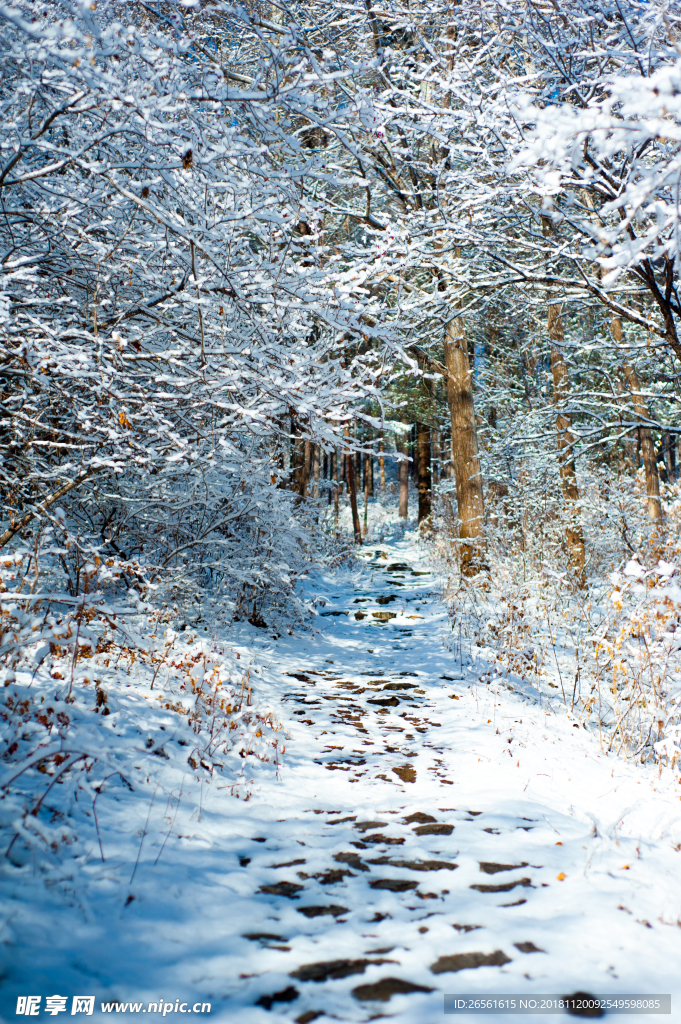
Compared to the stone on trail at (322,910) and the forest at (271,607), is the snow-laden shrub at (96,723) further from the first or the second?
the stone on trail at (322,910)

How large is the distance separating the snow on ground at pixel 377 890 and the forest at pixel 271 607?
16mm

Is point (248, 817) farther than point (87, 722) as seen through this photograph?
No

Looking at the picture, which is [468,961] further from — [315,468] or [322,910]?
[315,468]

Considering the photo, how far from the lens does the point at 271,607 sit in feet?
27.2

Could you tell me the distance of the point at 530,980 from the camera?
1.90 meters

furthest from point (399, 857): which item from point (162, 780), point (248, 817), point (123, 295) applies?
point (123, 295)

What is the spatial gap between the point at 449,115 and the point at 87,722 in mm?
5825

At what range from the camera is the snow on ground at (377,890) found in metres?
1.90

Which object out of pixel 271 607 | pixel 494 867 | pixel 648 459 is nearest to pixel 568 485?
pixel 648 459

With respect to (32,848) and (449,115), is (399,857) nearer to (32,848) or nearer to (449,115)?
(32,848)

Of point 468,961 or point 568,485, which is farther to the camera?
point 568,485

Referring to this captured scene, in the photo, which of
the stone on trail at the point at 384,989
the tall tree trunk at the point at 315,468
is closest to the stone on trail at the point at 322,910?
the stone on trail at the point at 384,989

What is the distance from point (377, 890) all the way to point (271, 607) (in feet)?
19.3

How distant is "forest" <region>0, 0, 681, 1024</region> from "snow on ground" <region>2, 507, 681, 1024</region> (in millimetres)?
16
